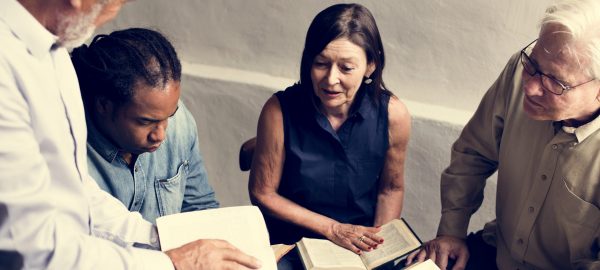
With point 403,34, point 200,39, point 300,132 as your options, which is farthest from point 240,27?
point 300,132

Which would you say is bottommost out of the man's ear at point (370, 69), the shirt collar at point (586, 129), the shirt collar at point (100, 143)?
the shirt collar at point (100, 143)

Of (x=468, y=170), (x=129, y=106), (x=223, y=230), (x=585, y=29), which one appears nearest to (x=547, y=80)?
(x=585, y=29)

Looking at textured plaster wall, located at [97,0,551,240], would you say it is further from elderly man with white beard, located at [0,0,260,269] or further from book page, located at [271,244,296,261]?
elderly man with white beard, located at [0,0,260,269]

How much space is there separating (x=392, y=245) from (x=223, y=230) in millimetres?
523

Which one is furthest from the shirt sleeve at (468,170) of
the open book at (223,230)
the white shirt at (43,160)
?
the white shirt at (43,160)

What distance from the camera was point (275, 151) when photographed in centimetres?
199

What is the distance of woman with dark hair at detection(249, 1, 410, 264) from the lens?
6.24ft

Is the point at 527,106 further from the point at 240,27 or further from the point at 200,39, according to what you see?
the point at 200,39

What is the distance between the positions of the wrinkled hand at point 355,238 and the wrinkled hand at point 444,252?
165mm

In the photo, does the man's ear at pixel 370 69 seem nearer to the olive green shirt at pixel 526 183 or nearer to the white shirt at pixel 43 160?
the olive green shirt at pixel 526 183

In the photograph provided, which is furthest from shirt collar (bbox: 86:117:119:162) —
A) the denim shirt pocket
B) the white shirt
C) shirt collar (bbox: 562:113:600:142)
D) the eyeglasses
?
shirt collar (bbox: 562:113:600:142)

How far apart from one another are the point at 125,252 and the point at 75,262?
0.34 feet

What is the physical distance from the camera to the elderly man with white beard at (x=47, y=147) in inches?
42.0

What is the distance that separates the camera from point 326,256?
172 cm
